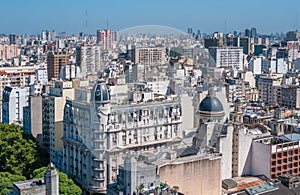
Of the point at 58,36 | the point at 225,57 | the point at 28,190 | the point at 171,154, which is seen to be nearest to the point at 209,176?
the point at 171,154

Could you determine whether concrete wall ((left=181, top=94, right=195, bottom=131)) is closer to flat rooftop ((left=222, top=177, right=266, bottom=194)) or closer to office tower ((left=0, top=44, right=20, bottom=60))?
flat rooftop ((left=222, top=177, right=266, bottom=194))

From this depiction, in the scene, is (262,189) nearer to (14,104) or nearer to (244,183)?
(244,183)

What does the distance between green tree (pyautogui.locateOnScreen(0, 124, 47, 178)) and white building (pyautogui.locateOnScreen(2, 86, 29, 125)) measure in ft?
13.8

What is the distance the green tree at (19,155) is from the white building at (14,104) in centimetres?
420

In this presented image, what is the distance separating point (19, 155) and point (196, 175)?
5038 millimetres

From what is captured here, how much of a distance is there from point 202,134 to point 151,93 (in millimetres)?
1113

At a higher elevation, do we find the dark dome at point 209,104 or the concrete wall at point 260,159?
the dark dome at point 209,104

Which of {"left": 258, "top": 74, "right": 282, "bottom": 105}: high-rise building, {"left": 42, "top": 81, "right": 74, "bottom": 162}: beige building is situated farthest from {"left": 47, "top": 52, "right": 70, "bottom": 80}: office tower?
{"left": 42, "top": 81, "right": 74, "bottom": 162}: beige building

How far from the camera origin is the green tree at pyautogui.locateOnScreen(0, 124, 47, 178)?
38.1 feet

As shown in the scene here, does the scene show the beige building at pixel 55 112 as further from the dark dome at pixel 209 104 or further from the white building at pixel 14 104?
the white building at pixel 14 104

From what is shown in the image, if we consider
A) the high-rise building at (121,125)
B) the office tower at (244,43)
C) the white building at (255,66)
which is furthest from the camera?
the office tower at (244,43)

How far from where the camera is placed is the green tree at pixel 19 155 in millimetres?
11602

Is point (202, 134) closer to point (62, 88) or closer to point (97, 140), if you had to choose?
point (97, 140)

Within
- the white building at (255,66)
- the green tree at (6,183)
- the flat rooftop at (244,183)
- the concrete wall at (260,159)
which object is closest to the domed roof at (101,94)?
the green tree at (6,183)
